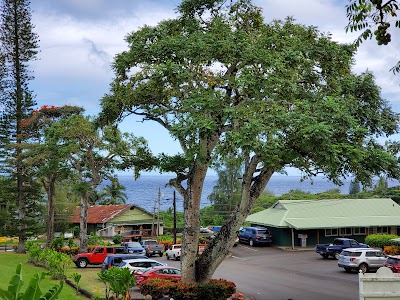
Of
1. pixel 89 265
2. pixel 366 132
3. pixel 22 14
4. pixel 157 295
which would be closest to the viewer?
pixel 366 132

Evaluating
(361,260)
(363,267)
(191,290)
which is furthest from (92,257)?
(363,267)

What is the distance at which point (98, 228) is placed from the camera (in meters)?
60.4

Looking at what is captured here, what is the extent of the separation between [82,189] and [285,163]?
22.0 metres

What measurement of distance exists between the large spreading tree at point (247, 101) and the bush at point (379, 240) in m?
23.6

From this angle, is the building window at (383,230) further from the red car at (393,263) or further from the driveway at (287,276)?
the red car at (393,263)

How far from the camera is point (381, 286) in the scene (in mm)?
13820

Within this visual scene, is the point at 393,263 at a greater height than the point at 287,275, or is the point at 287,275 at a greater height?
the point at 393,263

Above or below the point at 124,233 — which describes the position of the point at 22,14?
above

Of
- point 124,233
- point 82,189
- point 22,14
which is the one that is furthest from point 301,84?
point 124,233

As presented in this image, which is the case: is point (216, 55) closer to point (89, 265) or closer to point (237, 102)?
point (237, 102)

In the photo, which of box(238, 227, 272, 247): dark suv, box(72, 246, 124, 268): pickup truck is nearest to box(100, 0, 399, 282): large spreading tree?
box(72, 246, 124, 268): pickup truck

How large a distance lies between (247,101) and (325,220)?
28.2 metres

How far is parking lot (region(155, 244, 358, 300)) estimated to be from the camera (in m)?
22.5

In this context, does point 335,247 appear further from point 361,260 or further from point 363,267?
point 361,260
